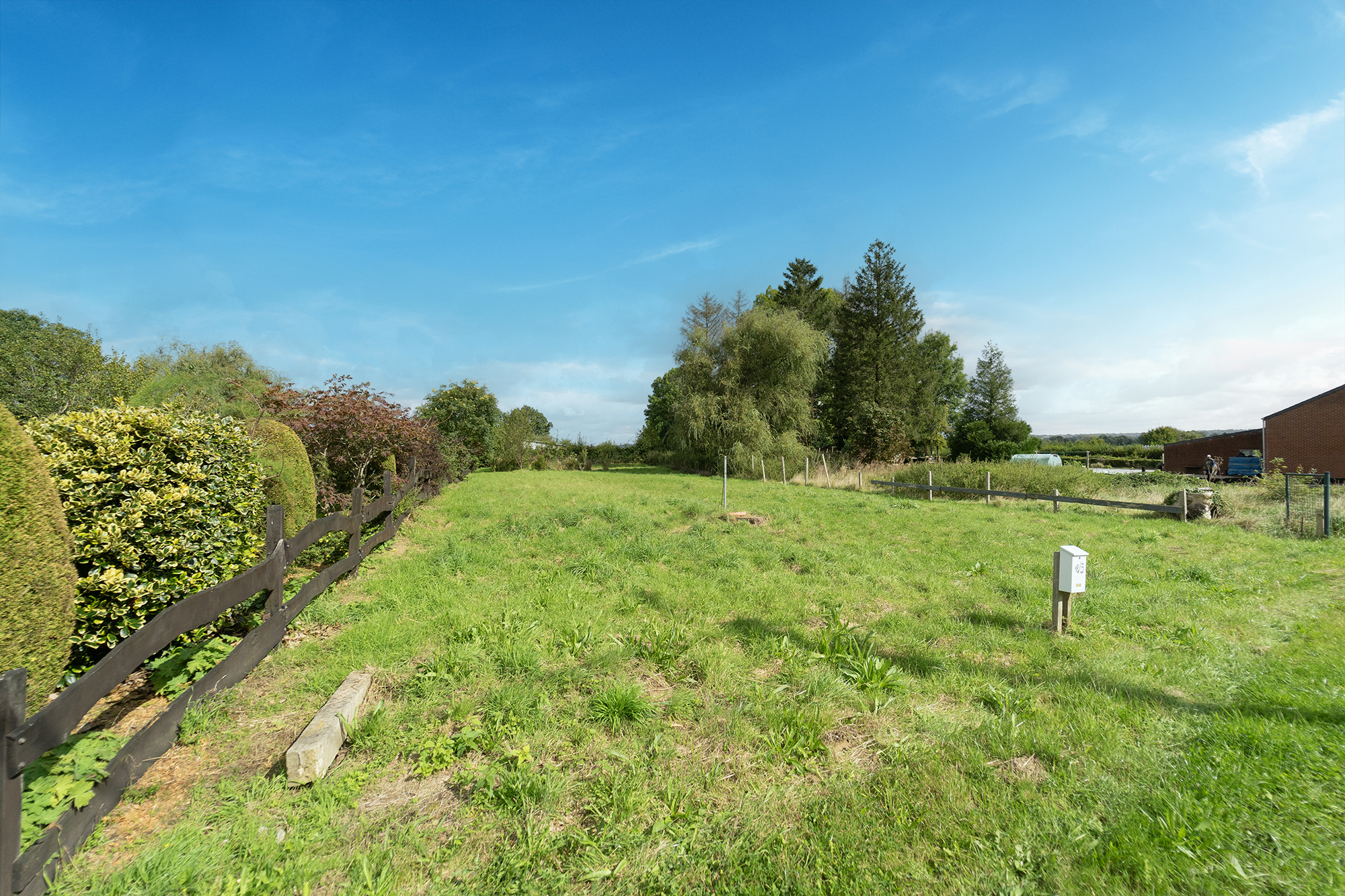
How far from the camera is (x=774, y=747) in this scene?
3.04 meters

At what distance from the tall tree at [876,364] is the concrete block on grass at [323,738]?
94.9 ft

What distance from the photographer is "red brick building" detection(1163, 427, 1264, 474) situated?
32.6 meters

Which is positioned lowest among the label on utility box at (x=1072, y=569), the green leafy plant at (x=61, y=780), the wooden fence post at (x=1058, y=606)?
the green leafy plant at (x=61, y=780)

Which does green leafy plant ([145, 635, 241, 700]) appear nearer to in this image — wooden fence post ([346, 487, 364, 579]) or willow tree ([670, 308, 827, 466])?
wooden fence post ([346, 487, 364, 579])

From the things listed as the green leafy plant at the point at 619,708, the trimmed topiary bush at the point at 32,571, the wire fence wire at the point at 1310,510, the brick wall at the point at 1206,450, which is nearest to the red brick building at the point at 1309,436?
the brick wall at the point at 1206,450

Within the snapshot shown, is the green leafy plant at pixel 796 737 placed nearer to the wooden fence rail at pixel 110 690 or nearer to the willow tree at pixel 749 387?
the wooden fence rail at pixel 110 690

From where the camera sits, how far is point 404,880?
2.17 metres

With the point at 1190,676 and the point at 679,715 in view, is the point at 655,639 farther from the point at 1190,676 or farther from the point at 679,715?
the point at 1190,676

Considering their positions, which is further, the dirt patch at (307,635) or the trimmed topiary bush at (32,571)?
the dirt patch at (307,635)

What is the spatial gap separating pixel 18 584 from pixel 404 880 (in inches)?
100

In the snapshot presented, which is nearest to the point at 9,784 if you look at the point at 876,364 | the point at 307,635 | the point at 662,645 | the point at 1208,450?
the point at 307,635

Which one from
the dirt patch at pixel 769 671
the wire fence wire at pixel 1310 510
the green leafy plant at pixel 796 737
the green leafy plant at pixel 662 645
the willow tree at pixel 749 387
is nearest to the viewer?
the green leafy plant at pixel 796 737

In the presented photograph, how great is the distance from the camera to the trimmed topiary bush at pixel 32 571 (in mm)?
2670

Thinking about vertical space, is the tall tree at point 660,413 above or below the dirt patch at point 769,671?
above
